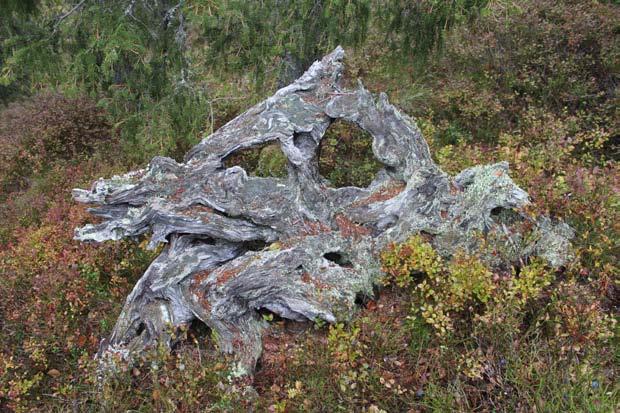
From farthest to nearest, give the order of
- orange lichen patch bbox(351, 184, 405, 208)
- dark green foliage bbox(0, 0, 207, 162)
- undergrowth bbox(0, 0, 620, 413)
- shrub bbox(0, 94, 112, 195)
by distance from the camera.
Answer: shrub bbox(0, 94, 112, 195)
dark green foliage bbox(0, 0, 207, 162)
orange lichen patch bbox(351, 184, 405, 208)
undergrowth bbox(0, 0, 620, 413)

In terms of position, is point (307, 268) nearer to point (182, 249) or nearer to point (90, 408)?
point (182, 249)

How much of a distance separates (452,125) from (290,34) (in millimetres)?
4054

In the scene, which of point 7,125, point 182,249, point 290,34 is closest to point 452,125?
point 290,34

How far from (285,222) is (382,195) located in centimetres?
132

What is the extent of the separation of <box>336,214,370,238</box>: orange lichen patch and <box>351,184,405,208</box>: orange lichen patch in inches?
10.3

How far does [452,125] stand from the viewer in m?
9.88

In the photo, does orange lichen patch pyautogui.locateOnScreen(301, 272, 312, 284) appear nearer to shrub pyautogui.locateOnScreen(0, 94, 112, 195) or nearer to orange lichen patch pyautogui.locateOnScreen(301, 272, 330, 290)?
orange lichen patch pyautogui.locateOnScreen(301, 272, 330, 290)

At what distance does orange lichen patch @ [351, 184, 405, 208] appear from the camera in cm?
606

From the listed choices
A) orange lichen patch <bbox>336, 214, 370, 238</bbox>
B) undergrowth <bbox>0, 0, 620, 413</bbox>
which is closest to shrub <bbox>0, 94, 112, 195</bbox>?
undergrowth <bbox>0, 0, 620, 413</bbox>

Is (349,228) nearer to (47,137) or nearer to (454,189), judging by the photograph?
(454,189)

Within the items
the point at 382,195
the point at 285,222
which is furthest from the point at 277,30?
the point at 285,222

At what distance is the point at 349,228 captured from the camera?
5863 mm

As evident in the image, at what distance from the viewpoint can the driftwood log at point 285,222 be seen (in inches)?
210

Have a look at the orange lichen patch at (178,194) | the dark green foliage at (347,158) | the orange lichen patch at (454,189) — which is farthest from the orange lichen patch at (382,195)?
the orange lichen patch at (178,194)
